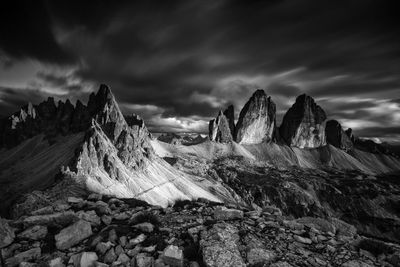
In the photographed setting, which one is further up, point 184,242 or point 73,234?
point 73,234

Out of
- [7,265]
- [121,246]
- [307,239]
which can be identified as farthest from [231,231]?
[7,265]

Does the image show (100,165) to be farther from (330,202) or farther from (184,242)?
(330,202)

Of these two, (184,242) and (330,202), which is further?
(330,202)

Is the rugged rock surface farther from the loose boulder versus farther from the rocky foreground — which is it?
the loose boulder

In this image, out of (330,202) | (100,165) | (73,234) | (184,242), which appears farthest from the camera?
(330,202)

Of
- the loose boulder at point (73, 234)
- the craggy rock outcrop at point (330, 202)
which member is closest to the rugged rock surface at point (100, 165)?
the craggy rock outcrop at point (330, 202)

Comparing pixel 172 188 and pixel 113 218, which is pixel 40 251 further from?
pixel 172 188

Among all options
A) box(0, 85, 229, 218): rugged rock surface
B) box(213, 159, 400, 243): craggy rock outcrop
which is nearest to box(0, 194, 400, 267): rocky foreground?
box(0, 85, 229, 218): rugged rock surface

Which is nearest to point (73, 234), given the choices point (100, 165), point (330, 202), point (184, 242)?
point (184, 242)

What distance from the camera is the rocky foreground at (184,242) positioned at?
9.67 metres

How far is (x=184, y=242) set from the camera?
36.1ft

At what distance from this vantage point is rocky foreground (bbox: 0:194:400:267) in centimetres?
967

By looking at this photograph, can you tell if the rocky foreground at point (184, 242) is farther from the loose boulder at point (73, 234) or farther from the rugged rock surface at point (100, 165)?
the rugged rock surface at point (100, 165)

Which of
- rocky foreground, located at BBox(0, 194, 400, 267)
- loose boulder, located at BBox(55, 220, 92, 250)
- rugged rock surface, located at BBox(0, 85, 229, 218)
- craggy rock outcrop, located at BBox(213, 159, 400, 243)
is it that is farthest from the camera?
craggy rock outcrop, located at BBox(213, 159, 400, 243)
